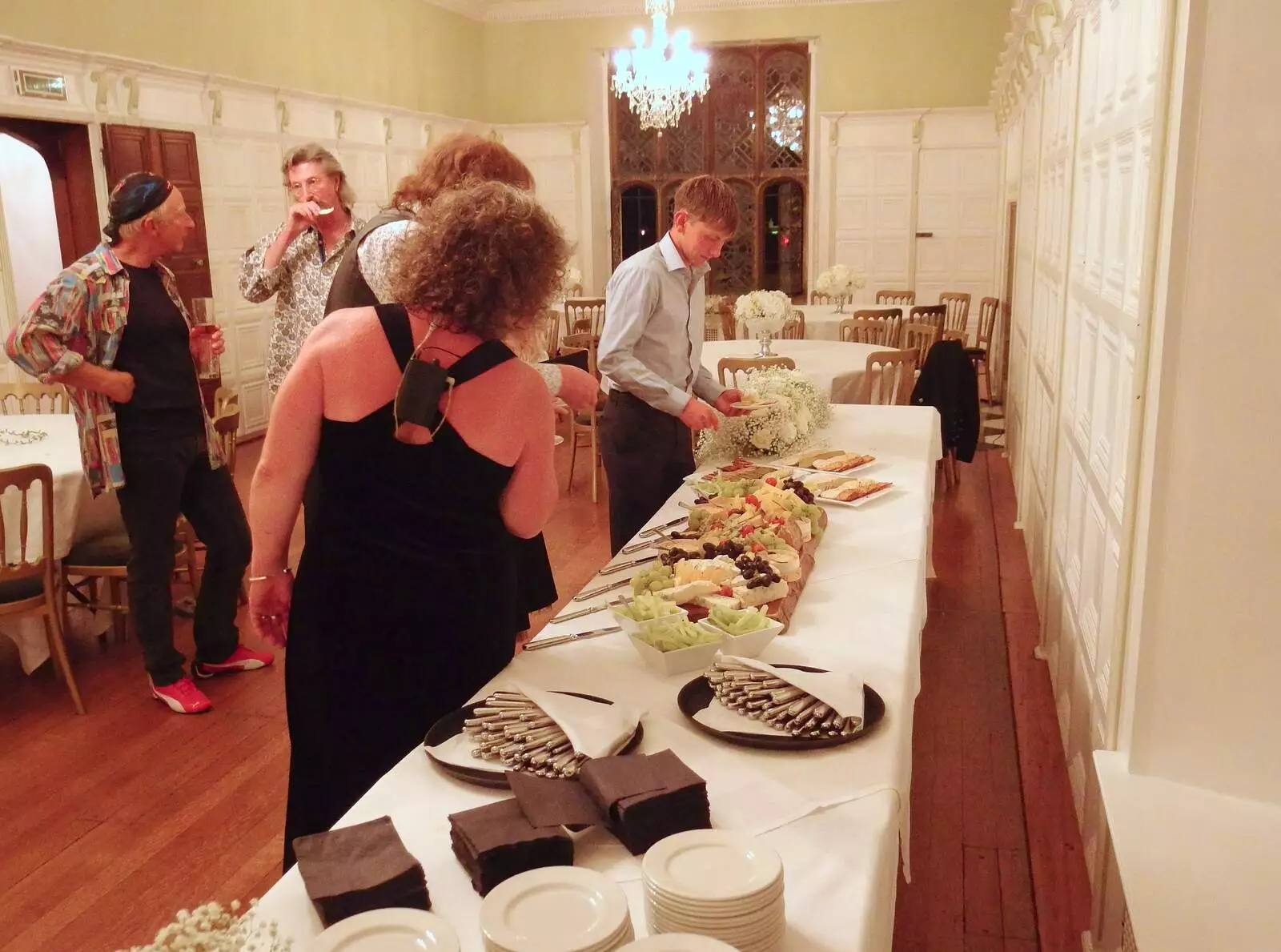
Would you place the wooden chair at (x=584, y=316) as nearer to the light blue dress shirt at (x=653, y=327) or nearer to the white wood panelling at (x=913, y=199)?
the white wood panelling at (x=913, y=199)

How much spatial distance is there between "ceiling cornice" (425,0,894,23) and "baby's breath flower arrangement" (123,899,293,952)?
37.4ft

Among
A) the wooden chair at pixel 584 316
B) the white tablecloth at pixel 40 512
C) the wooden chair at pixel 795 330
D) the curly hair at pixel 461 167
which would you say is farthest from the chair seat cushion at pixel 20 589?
the wooden chair at pixel 584 316

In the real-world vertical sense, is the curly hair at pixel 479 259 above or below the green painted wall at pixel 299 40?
below

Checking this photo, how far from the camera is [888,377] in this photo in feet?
19.5

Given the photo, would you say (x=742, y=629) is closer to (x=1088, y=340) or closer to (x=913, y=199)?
(x=1088, y=340)

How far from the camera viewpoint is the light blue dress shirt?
10.5ft

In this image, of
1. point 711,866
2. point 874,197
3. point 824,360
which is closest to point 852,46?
point 874,197

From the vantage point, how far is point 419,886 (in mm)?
1175

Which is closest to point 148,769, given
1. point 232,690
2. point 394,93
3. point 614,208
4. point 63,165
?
point 232,690

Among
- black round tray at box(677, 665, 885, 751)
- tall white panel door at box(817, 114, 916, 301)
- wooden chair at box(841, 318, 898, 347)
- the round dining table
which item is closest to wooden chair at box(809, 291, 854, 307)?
tall white panel door at box(817, 114, 916, 301)

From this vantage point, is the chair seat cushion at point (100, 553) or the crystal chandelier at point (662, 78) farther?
the crystal chandelier at point (662, 78)

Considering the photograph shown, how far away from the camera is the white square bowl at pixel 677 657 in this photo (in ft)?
5.89

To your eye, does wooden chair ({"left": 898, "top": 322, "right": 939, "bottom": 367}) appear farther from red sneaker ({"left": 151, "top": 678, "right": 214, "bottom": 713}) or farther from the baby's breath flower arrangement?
the baby's breath flower arrangement

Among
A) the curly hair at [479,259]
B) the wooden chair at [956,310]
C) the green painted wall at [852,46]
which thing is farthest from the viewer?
the green painted wall at [852,46]
